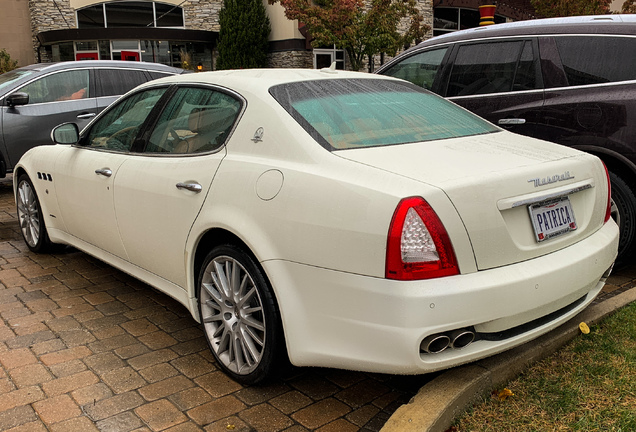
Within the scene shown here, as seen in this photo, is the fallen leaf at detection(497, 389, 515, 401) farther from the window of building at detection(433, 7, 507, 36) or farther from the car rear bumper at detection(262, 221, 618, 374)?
the window of building at detection(433, 7, 507, 36)

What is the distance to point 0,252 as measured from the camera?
589 centimetres

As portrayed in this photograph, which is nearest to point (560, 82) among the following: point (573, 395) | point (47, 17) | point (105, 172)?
point (573, 395)

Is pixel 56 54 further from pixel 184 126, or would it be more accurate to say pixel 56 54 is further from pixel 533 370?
pixel 533 370

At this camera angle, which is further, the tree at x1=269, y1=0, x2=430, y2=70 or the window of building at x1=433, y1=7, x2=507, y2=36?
the window of building at x1=433, y1=7, x2=507, y2=36

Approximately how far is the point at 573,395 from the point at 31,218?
475 centimetres

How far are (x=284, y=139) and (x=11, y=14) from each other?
2529 cm

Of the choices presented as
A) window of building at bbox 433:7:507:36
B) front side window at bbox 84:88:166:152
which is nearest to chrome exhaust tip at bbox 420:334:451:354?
front side window at bbox 84:88:166:152

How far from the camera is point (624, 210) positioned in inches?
186

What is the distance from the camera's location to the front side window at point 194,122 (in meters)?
3.53

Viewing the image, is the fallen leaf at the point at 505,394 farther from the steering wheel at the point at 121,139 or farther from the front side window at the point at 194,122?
the steering wheel at the point at 121,139

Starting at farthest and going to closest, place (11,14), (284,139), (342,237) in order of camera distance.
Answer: (11,14) → (284,139) → (342,237)

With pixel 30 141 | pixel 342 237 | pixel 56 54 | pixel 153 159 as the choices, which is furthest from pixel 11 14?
pixel 342 237

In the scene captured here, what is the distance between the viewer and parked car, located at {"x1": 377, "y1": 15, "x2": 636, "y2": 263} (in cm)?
472

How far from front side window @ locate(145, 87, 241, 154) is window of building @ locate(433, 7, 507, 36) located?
2573 centimetres
